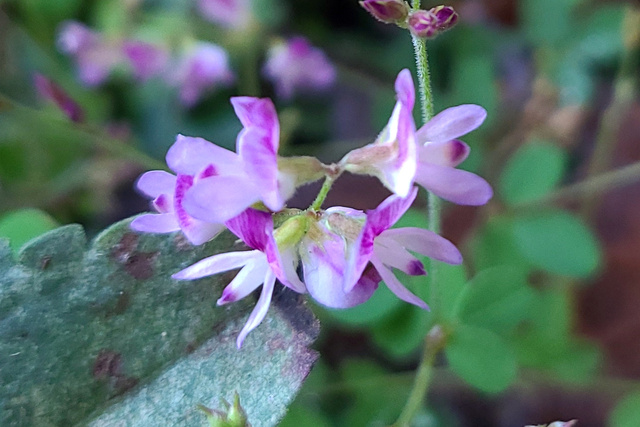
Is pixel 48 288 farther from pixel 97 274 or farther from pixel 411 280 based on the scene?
pixel 411 280

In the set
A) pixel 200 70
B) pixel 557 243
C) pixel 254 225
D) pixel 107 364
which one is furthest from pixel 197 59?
pixel 254 225

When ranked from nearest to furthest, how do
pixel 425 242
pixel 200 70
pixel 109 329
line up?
pixel 425 242 < pixel 109 329 < pixel 200 70

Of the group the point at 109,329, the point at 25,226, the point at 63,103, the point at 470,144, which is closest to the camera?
the point at 109,329

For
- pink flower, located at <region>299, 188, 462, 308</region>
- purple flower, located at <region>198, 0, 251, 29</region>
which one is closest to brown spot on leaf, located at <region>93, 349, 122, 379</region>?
pink flower, located at <region>299, 188, 462, 308</region>

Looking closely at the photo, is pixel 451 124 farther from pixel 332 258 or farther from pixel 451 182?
pixel 332 258

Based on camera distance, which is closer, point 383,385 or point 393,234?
point 393,234

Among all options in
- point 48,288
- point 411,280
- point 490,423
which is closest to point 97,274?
point 48,288

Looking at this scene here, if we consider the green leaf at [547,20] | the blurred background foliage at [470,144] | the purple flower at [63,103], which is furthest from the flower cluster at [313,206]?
the green leaf at [547,20]
